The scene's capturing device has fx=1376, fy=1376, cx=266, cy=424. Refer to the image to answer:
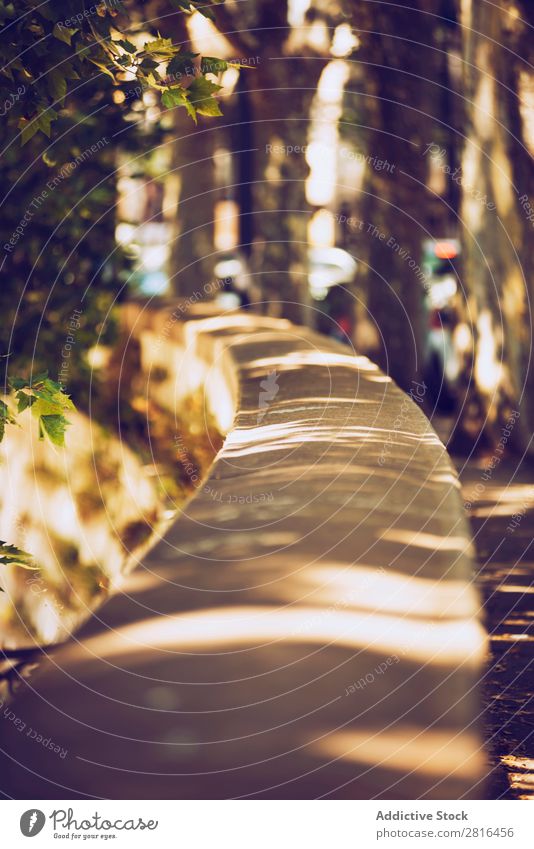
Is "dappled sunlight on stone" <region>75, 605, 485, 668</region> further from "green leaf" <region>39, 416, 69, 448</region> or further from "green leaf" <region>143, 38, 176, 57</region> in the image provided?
"green leaf" <region>143, 38, 176, 57</region>

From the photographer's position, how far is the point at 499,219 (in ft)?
37.6

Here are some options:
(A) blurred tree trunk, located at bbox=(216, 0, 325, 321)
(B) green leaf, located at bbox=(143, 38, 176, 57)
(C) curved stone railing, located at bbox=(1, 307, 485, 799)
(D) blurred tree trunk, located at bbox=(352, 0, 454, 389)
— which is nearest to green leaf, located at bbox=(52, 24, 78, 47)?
(B) green leaf, located at bbox=(143, 38, 176, 57)

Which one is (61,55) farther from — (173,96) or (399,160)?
(399,160)

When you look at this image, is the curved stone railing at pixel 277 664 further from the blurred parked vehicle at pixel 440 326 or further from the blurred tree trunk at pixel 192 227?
the blurred tree trunk at pixel 192 227

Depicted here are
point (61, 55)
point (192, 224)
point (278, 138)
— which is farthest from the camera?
point (192, 224)

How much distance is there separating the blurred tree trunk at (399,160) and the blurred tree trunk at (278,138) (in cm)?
103

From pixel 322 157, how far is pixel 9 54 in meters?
26.0

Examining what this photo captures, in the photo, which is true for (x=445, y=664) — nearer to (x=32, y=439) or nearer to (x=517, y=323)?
(x=32, y=439)

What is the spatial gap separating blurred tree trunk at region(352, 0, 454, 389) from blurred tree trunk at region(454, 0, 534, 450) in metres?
1.66

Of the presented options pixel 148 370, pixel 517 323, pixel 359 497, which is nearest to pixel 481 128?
pixel 517 323

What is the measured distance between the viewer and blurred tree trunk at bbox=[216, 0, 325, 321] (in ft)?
48.4

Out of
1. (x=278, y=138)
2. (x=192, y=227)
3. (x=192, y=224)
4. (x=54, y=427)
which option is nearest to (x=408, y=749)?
(x=54, y=427)

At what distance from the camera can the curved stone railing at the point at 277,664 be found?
7.77 ft

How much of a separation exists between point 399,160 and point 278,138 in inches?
133
